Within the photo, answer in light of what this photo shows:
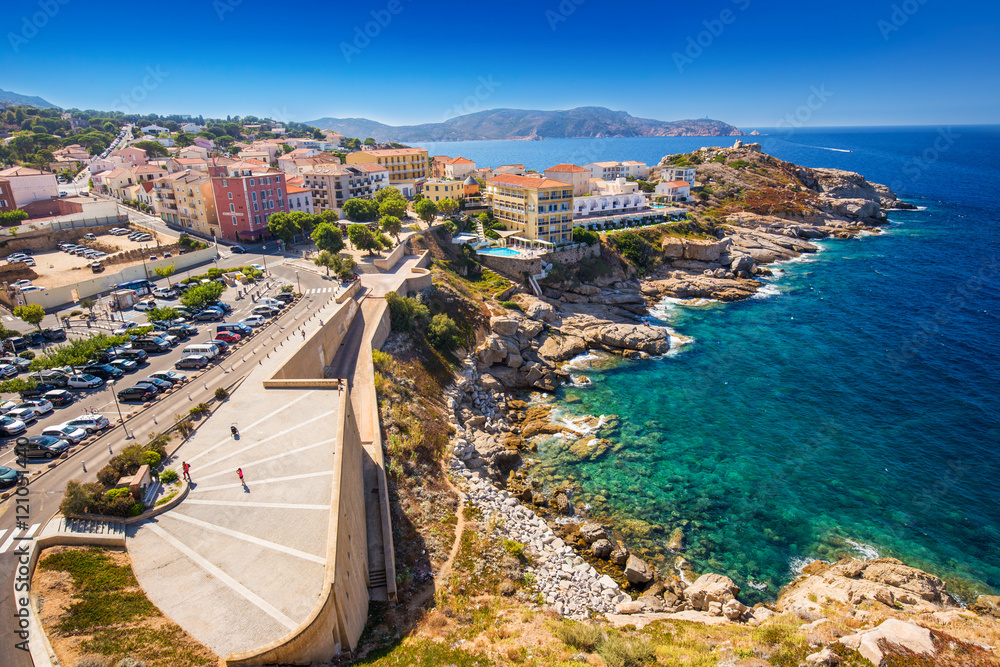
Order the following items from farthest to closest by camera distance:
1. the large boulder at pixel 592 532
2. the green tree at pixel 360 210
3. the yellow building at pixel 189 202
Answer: the green tree at pixel 360 210, the yellow building at pixel 189 202, the large boulder at pixel 592 532

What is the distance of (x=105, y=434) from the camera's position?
2591 centimetres

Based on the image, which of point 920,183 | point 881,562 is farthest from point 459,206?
point 920,183

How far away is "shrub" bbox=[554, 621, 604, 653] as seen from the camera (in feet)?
66.5

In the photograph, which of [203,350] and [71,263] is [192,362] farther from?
[71,263]

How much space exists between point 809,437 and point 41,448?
51.1 m

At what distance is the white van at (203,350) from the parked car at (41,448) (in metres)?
11.6

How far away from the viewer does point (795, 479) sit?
119ft

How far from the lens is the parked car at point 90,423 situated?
26.0 metres

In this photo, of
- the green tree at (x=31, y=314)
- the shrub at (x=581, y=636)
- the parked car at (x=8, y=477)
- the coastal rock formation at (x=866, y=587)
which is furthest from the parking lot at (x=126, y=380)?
the coastal rock formation at (x=866, y=587)

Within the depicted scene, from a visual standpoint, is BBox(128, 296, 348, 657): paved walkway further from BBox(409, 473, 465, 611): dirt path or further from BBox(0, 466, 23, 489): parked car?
BBox(409, 473, 465, 611): dirt path

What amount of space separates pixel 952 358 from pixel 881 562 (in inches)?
1466

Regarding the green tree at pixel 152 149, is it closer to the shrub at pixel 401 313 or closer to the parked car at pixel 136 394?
the shrub at pixel 401 313

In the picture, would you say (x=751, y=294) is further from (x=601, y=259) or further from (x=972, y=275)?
(x=972, y=275)

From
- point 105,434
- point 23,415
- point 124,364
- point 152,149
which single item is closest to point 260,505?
point 105,434
